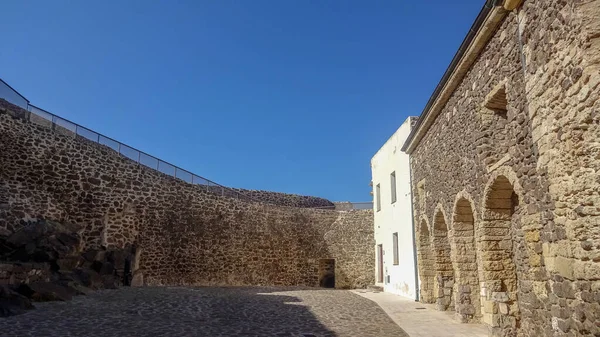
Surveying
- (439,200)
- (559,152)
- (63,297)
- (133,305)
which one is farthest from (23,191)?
(559,152)

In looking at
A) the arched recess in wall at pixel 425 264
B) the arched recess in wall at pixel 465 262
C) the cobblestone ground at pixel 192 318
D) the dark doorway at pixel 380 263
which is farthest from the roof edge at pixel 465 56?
the dark doorway at pixel 380 263

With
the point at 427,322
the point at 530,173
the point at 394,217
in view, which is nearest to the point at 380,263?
the point at 394,217

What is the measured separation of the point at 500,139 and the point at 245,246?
1454 centimetres

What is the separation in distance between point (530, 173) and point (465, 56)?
8.97ft

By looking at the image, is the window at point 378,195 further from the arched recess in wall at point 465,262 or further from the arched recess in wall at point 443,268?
the arched recess in wall at point 465,262

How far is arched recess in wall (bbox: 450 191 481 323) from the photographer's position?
865 centimetres

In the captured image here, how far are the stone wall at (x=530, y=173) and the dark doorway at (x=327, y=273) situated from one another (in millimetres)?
13657

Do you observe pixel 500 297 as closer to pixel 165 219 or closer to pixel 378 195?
pixel 378 195

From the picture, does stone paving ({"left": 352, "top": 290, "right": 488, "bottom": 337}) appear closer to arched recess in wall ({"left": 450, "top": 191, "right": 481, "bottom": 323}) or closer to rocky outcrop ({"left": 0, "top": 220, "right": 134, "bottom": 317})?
arched recess in wall ({"left": 450, "top": 191, "right": 481, "bottom": 323})

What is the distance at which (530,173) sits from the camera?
5617 mm

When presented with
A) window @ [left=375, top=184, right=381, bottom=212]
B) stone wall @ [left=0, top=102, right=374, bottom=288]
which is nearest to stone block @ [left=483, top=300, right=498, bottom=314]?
window @ [left=375, top=184, right=381, bottom=212]

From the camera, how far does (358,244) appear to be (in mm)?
21734

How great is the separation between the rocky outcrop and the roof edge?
29.9ft

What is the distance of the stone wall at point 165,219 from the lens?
14703 millimetres
